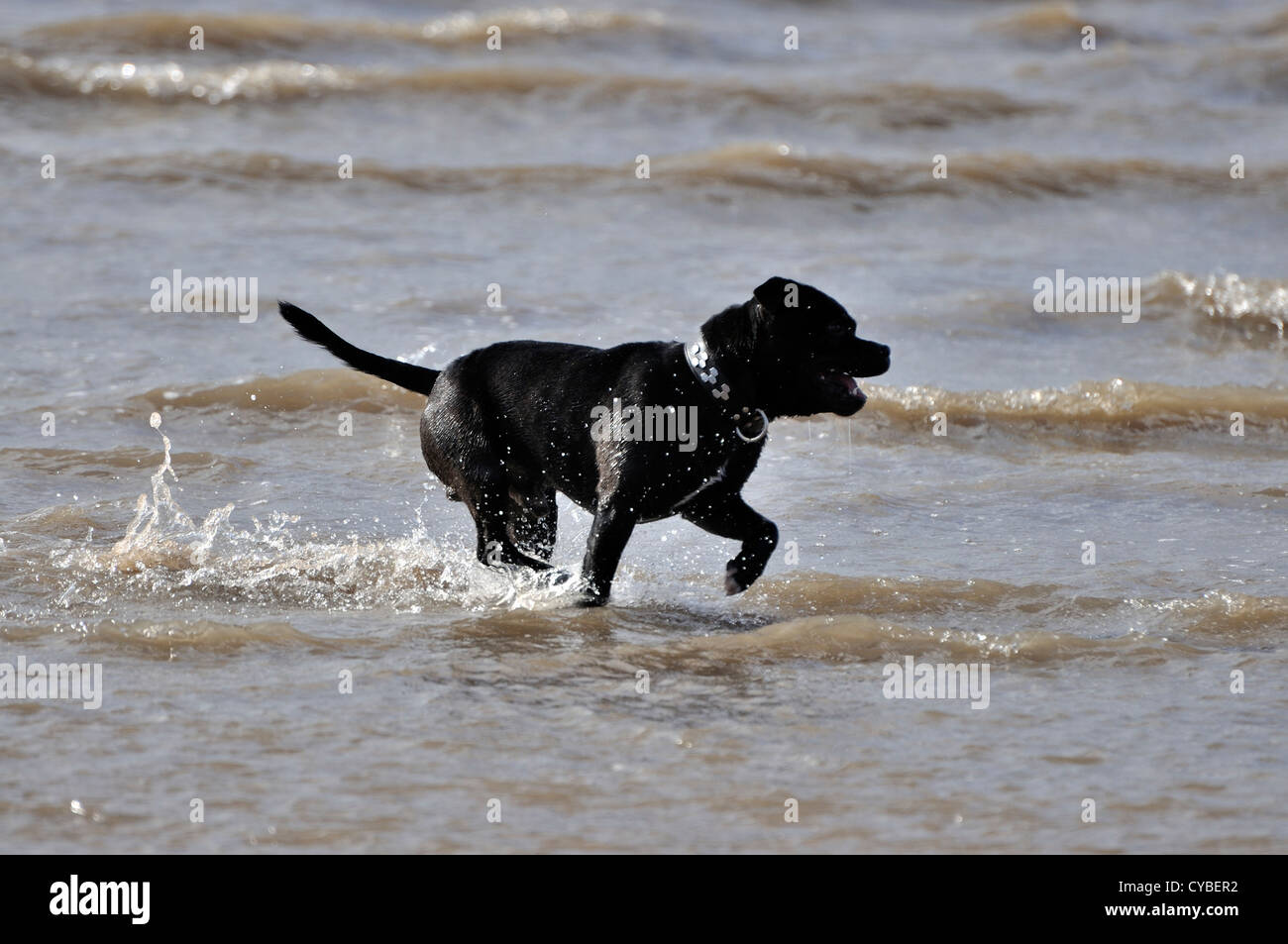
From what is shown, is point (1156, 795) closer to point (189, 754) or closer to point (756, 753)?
point (756, 753)

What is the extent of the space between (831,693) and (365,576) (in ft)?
6.81

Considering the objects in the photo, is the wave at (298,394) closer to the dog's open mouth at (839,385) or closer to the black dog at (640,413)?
the black dog at (640,413)

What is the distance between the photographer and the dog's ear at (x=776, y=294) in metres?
5.62

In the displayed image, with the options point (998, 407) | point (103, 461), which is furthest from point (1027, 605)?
point (103, 461)

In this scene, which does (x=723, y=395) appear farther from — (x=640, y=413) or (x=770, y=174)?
(x=770, y=174)

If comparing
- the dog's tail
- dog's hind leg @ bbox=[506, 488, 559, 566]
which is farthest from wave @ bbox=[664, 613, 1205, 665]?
the dog's tail

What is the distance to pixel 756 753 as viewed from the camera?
4848 mm

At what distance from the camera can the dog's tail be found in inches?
244

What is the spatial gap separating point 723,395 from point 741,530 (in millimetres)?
629

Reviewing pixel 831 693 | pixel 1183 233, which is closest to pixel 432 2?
pixel 1183 233

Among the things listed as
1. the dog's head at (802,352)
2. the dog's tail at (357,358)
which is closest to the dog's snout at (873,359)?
the dog's head at (802,352)

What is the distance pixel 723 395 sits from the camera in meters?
5.75

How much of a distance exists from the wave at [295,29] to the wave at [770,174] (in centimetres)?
411

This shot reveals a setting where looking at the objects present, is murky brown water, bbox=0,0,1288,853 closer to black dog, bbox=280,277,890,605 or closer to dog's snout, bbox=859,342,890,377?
black dog, bbox=280,277,890,605
